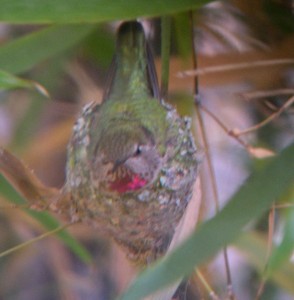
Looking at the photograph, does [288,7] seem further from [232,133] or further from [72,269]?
[72,269]

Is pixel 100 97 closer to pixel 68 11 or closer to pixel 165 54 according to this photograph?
pixel 165 54

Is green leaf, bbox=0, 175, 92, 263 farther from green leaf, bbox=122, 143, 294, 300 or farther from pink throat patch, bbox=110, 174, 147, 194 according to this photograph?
green leaf, bbox=122, 143, 294, 300

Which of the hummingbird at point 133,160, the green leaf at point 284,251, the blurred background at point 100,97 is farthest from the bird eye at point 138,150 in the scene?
the green leaf at point 284,251

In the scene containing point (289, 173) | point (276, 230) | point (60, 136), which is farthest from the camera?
point (60, 136)

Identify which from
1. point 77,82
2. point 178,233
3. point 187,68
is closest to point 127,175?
point 178,233

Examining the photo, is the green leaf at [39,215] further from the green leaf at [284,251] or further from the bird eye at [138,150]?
the green leaf at [284,251]

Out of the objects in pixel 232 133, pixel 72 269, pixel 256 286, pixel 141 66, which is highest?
pixel 141 66

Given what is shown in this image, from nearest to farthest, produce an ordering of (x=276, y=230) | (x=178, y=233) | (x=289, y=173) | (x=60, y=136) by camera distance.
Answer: (x=289, y=173)
(x=178, y=233)
(x=276, y=230)
(x=60, y=136)
